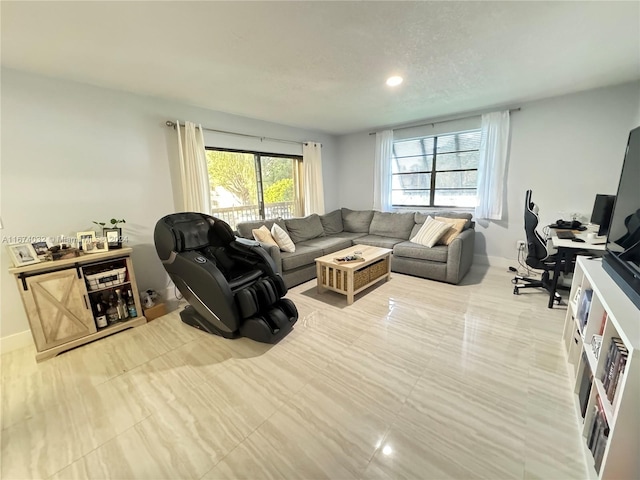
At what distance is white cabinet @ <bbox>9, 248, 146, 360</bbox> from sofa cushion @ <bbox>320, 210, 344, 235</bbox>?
9.58ft

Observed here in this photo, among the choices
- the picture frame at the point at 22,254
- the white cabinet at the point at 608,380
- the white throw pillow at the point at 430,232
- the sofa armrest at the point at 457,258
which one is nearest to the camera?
the white cabinet at the point at 608,380

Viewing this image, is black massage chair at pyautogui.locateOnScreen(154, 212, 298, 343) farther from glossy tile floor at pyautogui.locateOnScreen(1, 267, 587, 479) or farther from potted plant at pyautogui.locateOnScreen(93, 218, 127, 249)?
potted plant at pyautogui.locateOnScreen(93, 218, 127, 249)

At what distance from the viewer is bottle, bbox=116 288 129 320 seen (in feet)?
7.84

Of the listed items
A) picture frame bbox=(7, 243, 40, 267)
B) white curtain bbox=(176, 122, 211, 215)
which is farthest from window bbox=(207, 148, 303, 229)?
picture frame bbox=(7, 243, 40, 267)

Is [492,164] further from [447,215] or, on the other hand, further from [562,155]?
[447,215]

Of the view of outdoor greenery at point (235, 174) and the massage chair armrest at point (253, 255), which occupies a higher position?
the view of outdoor greenery at point (235, 174)

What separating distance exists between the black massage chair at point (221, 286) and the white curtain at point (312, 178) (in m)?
2.33

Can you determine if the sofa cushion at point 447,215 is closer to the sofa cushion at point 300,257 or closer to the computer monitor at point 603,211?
the computer monitor at point 603,211

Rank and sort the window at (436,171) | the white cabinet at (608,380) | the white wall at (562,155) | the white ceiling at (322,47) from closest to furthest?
the white cabinet at (608,380), the white ceiling at (322,47), the white wall at (562,155), the window at (436,171)

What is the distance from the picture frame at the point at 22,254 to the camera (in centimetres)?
189

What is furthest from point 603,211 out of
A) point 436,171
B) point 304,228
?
point 304,228

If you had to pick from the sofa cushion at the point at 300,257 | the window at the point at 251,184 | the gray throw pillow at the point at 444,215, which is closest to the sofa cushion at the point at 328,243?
the sofa cushion at the point at 300,257

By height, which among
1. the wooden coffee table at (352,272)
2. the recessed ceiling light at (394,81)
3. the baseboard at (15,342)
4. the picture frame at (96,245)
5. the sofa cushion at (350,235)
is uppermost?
the recessed ceiling light at (394,81)

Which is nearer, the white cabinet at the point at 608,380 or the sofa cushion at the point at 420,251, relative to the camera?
the white cabinet at the point at 608,380
